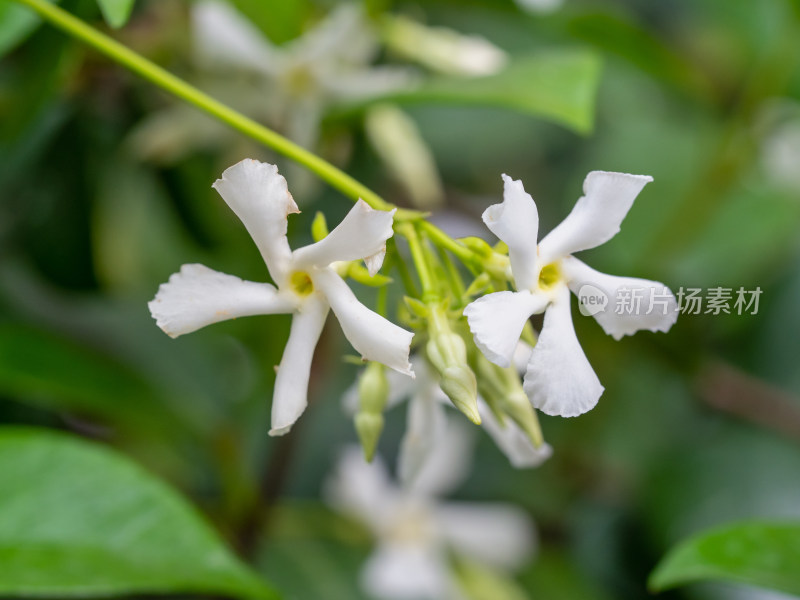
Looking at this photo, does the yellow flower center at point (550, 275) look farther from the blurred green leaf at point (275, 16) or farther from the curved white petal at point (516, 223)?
the blurred green leaf at point (275, 16)

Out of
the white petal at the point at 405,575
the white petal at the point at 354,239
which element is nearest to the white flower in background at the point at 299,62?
the white petal at the point at 354,239

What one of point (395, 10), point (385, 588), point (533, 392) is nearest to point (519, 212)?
point (533, 392)

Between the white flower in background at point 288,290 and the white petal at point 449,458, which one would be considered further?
the white petal at point 449,458

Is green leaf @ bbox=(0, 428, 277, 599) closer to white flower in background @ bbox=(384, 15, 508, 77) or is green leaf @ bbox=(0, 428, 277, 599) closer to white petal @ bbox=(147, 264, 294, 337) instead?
white petal @ bbox=(147, 264, 294, 337)

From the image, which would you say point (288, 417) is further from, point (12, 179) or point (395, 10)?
point (395, 10)

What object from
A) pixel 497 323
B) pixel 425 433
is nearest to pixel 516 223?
pixel 497 323

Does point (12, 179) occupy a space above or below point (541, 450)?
below

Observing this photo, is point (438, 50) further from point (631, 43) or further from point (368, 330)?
point (368, 330)
